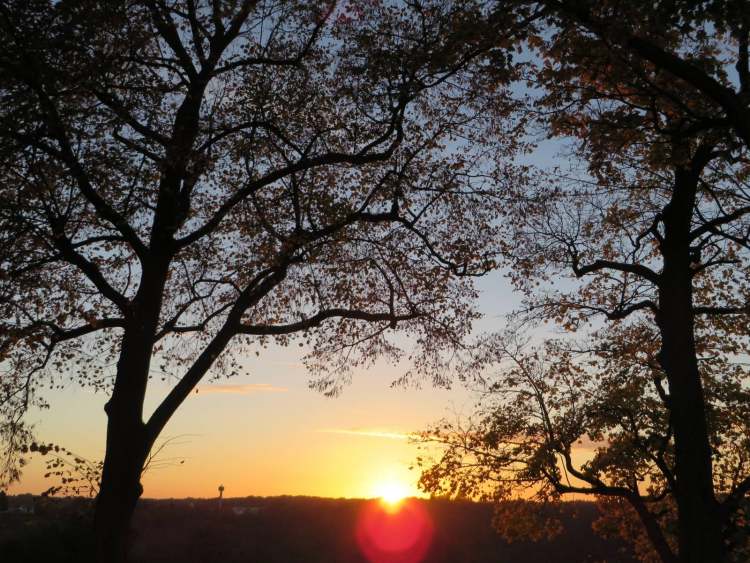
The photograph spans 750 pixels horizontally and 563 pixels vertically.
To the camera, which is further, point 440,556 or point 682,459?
point 440,556

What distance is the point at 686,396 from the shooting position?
15.0 meters

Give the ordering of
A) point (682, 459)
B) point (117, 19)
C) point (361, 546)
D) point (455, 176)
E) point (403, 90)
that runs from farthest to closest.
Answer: point (361, 546) → point (455, 176) → point (682, 459) → point (403, 90) → point (117, 19)

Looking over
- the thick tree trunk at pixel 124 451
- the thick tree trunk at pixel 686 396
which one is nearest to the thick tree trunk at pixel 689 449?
the thick tree trunk at pixel 686 396

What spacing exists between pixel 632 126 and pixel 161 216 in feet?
31.0

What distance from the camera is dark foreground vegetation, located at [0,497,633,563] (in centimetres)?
7462

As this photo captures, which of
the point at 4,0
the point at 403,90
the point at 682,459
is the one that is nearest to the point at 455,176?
the point at 403,90

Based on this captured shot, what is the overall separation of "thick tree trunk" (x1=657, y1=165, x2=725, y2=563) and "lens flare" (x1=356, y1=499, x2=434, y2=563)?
77.0 metres

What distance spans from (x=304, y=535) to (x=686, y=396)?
252 ft

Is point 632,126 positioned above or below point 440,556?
above

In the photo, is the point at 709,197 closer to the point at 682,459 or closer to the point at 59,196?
the point at 682,459

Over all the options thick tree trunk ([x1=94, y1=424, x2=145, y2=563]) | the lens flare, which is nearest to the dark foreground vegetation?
the lens flare

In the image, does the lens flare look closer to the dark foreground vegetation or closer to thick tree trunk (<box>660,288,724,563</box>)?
the dark foreground vegetation

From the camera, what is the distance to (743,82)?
14047mm

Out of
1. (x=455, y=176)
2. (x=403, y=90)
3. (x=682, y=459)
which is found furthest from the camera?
(x=455, y=176)
